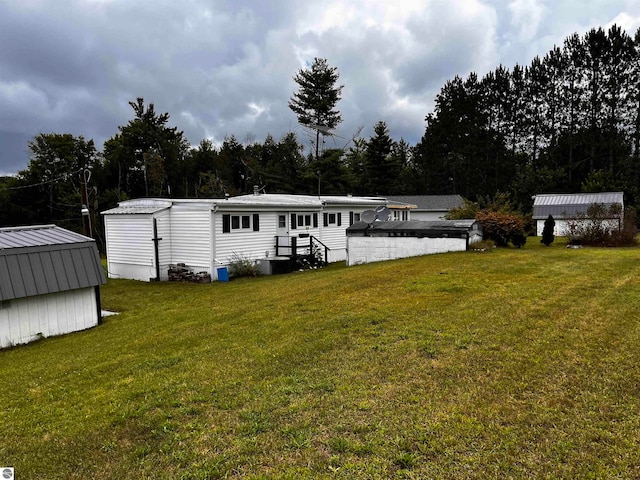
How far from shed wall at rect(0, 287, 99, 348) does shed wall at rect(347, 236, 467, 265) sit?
971 centimetres

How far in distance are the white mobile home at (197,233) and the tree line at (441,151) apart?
691 inches

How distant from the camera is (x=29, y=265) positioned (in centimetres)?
816

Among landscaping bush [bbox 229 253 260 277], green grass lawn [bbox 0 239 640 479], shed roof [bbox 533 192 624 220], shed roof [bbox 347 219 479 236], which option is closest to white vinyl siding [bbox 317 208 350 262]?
shed roof [bbox 347 219 479 236]

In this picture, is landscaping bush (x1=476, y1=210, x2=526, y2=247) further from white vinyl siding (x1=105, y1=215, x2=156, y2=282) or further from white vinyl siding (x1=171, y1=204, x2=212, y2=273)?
white vinyl siding (x1=105, y1=215, x2=156, y2=282)

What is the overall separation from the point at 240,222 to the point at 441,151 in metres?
35.0

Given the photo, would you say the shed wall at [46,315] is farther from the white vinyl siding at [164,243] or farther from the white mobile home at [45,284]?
the white vinyl siding at [164,243]

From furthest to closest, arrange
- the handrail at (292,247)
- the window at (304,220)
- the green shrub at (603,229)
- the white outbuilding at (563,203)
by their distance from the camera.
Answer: the white outbuilding at (563,203) → the window at (304,220) → the handrail at (292,247) → the green shrub at (603,229)

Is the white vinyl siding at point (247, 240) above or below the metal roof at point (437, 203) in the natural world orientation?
below

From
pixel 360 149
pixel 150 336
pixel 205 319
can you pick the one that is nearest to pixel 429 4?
pixel 205 319

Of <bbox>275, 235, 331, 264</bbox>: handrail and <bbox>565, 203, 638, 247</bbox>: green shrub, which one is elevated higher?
<bbox>565, 203, 638, 247</bbox>: green shrub

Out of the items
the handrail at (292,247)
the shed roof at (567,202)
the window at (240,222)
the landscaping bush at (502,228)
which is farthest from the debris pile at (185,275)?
the shed roof at (567,202)

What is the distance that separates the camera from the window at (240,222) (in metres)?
16.2

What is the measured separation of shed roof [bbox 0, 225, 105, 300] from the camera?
7871 mm

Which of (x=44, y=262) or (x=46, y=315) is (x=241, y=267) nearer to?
(x=46, y=315)
